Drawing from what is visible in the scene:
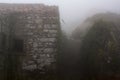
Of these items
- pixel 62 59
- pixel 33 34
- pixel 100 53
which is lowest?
pixel 62 59

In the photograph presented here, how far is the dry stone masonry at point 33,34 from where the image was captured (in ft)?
38.0

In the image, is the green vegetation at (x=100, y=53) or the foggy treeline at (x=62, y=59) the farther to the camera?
the green vegetation at (x=100, y=53)

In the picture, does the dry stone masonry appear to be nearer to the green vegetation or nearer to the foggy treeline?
the foggy treeline

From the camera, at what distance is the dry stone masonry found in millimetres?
11586

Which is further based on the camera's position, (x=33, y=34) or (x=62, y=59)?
(x=62, y=59)

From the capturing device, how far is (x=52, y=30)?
11.8m

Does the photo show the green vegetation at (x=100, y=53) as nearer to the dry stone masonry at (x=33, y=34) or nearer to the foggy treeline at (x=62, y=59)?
the foggy treeline at (x=62, y=59)

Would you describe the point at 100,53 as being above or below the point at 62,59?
above

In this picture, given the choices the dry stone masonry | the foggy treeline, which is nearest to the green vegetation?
the foggy treeline

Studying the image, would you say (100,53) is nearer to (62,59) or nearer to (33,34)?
(62,59)

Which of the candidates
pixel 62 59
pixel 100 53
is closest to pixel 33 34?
pixel 62 59

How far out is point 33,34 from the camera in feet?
38.4

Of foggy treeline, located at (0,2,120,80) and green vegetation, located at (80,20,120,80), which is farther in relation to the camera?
green vegetation, located at (80,20,120,80)

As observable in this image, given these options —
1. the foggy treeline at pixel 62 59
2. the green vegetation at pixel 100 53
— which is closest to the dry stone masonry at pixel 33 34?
the foggy treeline at pixel 62 59
